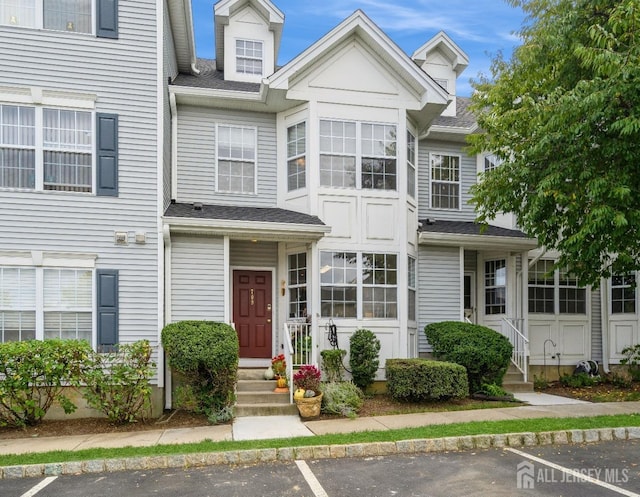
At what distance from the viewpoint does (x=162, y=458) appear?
6480 millimetres

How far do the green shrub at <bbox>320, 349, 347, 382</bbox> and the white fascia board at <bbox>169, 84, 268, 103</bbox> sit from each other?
18.2 ft

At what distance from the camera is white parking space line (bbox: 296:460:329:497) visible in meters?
5.45

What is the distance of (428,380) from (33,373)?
6756mm

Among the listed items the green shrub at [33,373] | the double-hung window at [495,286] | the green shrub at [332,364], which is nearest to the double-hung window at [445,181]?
the double-hung window at [495,286]

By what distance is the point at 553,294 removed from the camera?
13852 mm

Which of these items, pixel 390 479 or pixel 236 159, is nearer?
pixel 390 479

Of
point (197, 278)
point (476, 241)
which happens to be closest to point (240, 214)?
point (197, 278)

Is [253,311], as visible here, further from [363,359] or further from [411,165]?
[411,165]

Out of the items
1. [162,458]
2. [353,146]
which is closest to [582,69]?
[353,146]

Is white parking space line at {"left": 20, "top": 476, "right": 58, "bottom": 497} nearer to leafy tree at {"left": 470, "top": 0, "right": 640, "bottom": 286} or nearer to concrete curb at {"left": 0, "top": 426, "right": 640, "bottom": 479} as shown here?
concrete curb at {"left": 0, "top": 426, "right": 640, "bottom": 479}

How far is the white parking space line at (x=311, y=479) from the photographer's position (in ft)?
17.9

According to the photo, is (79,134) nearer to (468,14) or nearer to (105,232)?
(105,232)

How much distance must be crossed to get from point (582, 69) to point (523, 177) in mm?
2257

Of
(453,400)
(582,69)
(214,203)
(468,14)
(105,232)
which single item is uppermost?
(468,14)
